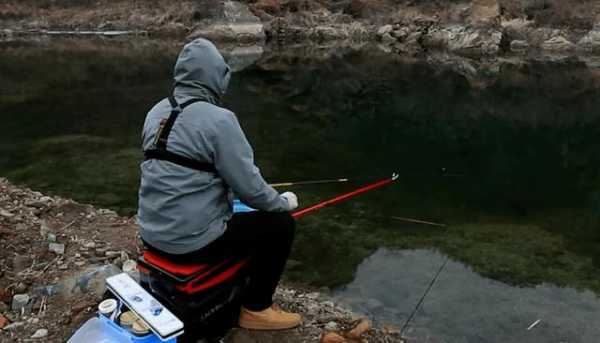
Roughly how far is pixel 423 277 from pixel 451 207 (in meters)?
3.19

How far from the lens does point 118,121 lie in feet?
56.5

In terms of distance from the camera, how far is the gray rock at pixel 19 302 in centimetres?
522

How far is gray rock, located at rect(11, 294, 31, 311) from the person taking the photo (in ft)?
17.1

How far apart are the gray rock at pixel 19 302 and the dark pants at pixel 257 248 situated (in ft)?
6.07

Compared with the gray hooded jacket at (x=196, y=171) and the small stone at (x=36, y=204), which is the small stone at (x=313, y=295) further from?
the small stone at (x=36, y=204)

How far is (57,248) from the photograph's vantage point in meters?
6.24

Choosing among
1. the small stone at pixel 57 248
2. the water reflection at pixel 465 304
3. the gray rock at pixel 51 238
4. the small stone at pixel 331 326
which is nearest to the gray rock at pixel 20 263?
the small stone at pixel 57 248

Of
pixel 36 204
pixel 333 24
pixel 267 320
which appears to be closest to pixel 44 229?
pixel 36 204

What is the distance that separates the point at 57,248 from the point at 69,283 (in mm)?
941

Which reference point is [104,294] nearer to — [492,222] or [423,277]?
[423,277]

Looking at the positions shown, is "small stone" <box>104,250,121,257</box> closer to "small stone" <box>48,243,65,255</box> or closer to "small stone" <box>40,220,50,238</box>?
"small stone" <box>48,243,65,255</box>

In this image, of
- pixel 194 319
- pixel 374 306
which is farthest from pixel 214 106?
pixel 374 306

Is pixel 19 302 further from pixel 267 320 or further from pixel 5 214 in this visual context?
pixel 267 320

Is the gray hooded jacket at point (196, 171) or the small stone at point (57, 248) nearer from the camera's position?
the gray hooded jacket at point (196, 171)
